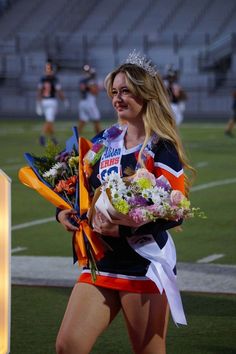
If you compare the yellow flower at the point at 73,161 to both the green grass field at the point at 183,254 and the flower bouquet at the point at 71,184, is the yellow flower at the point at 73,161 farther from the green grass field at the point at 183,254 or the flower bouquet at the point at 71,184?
the green grass field at the point at 183,254

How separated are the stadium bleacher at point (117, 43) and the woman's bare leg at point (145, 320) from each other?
111 ft

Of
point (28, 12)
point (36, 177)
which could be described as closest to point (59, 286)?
point (36, 177)

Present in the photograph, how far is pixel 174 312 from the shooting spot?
482cm

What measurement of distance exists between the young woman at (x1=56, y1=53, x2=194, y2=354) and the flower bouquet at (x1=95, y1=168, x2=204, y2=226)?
0.11 m

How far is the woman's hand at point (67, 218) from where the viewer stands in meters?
4.89

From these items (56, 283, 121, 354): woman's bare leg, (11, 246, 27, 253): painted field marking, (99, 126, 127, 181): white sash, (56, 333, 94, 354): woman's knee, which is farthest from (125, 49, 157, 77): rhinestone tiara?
(11, 246, 27, 253): painted field marking

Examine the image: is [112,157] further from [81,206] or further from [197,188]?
[197,188]

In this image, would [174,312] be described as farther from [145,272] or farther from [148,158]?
[148,158]

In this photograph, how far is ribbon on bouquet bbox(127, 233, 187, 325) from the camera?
480cm

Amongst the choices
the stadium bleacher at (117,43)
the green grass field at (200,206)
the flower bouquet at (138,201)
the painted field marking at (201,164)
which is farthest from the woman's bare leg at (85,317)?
the stadium bleacher at (117,43)

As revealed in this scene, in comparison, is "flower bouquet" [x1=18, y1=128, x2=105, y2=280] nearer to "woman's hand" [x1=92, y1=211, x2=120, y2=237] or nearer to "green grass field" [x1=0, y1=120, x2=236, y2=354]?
"woman's hand" [x1=92, y1=211, x2=120, y2=237]

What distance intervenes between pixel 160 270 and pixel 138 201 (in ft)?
1.38

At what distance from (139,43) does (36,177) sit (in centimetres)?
3924

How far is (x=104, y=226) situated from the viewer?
4.74m
